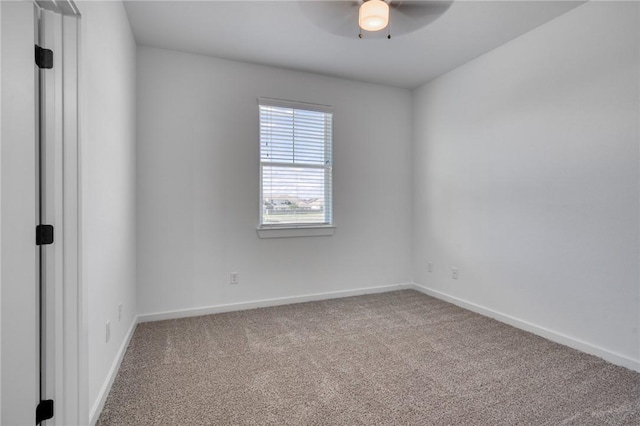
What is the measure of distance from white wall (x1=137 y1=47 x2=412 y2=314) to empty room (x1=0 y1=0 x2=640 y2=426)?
22 millimetres

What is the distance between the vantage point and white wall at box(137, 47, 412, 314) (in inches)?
123

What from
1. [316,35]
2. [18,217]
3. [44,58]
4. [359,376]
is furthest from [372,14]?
[359,376]

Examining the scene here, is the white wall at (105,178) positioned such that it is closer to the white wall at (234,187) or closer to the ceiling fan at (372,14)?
the white wall at (234,187)

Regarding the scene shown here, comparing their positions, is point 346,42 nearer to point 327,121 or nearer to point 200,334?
point 327,121

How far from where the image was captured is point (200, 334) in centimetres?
280

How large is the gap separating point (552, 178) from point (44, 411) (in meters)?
3.63

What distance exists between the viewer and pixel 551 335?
2.71 meters

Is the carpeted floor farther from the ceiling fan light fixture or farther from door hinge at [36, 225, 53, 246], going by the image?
the ceiling fan light fixture

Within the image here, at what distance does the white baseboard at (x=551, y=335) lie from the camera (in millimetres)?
2271

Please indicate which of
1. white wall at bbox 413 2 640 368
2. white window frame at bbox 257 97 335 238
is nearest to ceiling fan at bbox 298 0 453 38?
white window frame at bbox 257 97 335 238

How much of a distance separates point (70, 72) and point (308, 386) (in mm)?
2111

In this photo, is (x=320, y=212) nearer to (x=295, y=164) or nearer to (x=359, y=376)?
(x=295, y=164)

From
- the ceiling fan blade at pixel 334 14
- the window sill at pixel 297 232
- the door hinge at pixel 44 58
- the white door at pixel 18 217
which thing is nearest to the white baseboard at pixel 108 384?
the white door at pixel 18 217

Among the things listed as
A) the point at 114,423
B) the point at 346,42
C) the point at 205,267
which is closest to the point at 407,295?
the point at 205,267
